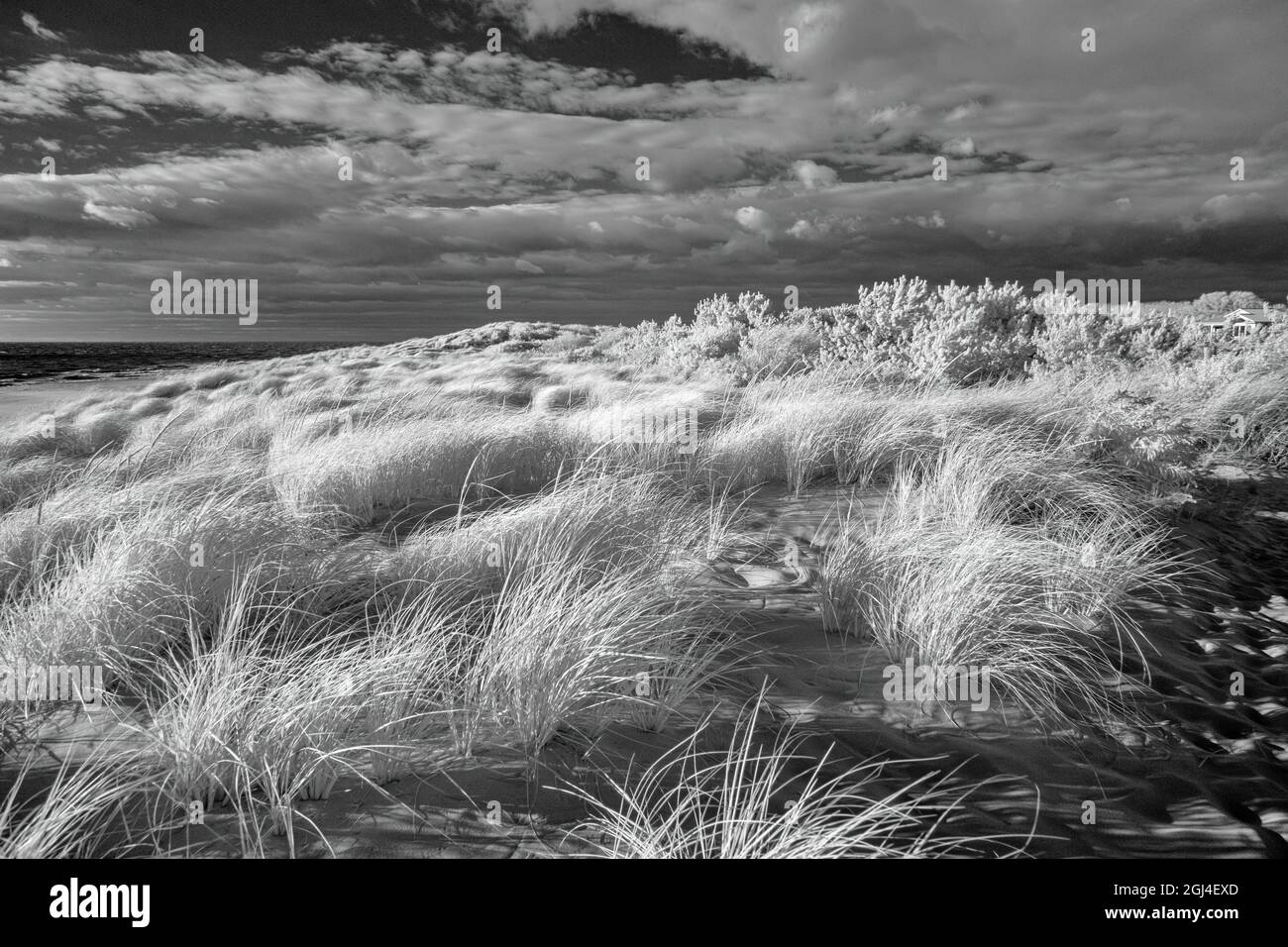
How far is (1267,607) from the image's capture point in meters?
4.75

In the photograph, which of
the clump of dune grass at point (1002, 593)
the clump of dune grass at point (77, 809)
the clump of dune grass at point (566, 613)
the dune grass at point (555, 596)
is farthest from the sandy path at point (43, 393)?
the clump of dune grass at point (1002, 593)

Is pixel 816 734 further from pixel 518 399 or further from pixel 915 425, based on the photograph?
pixel 518 399

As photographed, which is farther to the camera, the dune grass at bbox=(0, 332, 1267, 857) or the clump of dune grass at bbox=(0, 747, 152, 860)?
the dune grass at bbox=(0, 332, 1267, 857)

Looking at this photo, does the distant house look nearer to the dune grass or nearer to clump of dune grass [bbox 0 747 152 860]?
the dune grass

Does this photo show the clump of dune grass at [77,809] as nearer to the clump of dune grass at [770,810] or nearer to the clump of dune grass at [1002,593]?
the clump of dune grass at [770,810]

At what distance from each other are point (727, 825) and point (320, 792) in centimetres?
130

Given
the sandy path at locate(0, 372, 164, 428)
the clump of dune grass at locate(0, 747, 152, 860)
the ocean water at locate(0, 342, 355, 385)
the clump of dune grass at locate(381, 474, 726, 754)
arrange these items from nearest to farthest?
the clump of dune grass at locate(0, 747, 152, 860) < the clump of dune grass at locate(381, 474, 726, 754) < the sandy path at locate(0, 372, 164, 428) < the ocean water at locate(0, 342, 355, 385)

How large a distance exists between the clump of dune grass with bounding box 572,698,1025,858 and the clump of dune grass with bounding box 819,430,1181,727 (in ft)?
2.67

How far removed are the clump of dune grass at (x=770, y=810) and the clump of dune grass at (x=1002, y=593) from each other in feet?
2.67

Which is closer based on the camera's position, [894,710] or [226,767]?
[226,767]

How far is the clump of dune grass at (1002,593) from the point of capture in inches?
129

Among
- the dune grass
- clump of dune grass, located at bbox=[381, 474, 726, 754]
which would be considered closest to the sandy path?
the dune grass

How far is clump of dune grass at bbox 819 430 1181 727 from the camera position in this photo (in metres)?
3.27
